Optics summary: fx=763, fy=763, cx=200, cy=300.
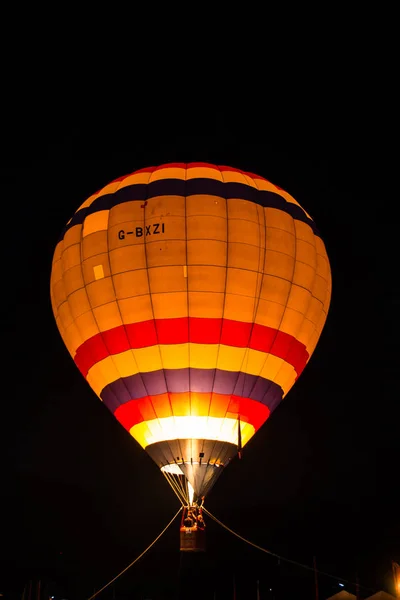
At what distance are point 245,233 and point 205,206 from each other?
651 mm

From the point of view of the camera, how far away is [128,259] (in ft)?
33.4

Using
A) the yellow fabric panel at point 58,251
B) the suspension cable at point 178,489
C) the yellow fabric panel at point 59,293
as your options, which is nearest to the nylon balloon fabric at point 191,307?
the yellow fabric panel at point 59,293

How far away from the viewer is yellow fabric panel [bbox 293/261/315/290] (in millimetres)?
10602

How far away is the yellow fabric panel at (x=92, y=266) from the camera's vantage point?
10336 mm

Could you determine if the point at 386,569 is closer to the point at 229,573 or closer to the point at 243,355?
the point at 229,573

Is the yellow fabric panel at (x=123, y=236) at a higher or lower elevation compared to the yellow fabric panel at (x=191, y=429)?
higher

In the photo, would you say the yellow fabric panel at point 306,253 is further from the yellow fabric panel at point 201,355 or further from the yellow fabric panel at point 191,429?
the yellow fabric panel at point 191,429

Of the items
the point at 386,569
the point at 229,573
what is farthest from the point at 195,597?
the point at 386,569

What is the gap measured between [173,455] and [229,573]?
23.8 metres

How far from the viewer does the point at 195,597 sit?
3172cm

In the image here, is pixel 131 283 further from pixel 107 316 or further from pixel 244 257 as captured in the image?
pixel 244 257

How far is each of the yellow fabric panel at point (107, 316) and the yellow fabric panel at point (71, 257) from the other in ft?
2.63

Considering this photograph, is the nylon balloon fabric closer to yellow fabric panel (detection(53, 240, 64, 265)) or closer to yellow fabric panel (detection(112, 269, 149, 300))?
yellow fabric panel (detection(112, 269, 149, 300))

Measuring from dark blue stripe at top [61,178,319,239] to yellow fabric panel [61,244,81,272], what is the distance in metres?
0.54
